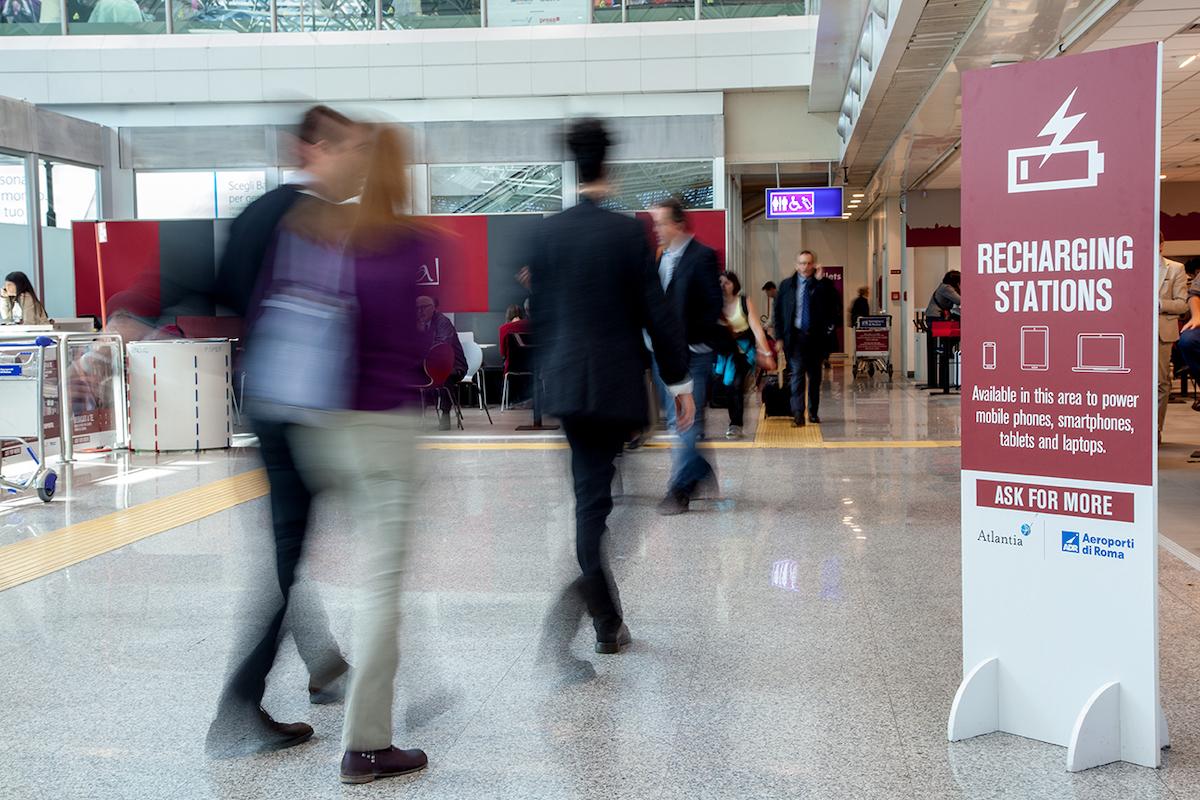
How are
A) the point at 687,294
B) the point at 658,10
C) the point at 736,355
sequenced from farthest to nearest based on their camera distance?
the point at 658,10 → the point at 736,355 → the point at 687,294

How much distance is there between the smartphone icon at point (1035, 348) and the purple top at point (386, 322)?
1527 mm

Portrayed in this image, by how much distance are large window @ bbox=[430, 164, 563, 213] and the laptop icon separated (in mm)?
14714

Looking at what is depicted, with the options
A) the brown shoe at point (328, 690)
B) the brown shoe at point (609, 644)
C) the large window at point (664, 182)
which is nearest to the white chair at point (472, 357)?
the large window at point (664, 182)

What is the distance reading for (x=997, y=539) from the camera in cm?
318

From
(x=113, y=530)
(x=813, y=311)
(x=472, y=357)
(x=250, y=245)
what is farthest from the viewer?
(x=472, y=357)

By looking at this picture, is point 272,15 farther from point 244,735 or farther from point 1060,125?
point 1060,125

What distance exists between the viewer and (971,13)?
8875mm

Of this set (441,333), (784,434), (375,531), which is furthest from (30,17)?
(375,531)

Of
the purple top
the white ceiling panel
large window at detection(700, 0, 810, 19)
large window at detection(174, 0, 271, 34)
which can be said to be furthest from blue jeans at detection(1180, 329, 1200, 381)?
Result: large window at detection(174, 0, 271, 34)

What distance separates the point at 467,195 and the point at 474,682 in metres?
14.4

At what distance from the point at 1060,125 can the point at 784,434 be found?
8099mm

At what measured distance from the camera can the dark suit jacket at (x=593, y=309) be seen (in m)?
3.77

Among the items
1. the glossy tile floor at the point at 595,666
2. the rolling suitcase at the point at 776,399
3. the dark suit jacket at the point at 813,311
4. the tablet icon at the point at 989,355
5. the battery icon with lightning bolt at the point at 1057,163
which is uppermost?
the battery icon with lightning bolt at the point at 1057,163

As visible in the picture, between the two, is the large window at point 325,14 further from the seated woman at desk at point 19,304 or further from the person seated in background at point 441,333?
the seated woman at desk at point 19,304
